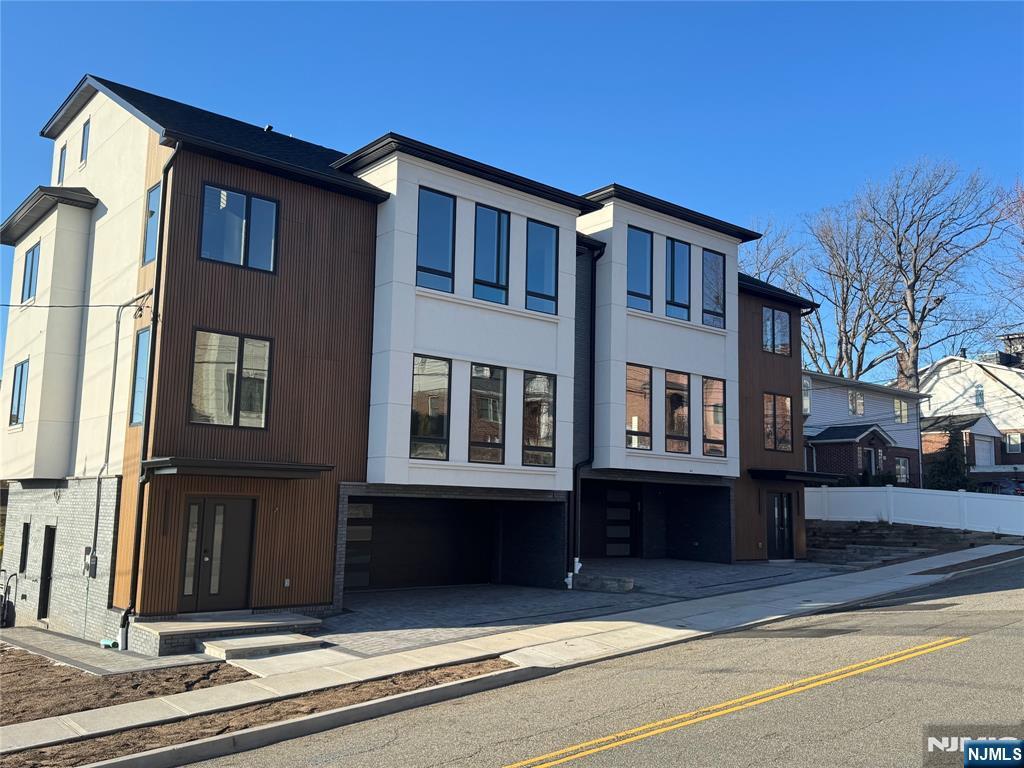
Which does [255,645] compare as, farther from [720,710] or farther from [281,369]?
[720,710]

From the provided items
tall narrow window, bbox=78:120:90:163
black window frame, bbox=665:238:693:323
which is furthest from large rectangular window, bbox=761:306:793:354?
tall narrow window, bbox=78:120:90:163

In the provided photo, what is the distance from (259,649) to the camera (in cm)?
1301

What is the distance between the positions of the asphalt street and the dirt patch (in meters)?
2.76

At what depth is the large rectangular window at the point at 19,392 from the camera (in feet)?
66.0

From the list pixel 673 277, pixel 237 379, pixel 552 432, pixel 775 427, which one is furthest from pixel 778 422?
pixel 237 379

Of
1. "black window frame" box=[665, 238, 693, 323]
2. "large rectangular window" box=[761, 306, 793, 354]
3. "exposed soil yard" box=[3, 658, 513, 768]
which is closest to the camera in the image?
"exposed soil yard" box=[3, 658, 513, 768]

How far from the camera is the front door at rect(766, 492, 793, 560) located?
26453 mm

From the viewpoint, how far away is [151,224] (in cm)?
1648

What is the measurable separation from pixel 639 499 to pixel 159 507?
15492 millimetres

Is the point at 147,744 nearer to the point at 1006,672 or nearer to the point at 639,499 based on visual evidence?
the point at 1006,672

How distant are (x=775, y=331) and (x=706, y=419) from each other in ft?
17.1

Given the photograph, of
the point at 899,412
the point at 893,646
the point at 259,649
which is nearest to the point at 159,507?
the point at 259,649

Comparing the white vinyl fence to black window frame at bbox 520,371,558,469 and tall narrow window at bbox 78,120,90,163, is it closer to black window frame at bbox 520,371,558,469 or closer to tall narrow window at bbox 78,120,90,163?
black window frame at bbox 520,371,558,469

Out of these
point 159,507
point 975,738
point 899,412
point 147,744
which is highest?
point 899,412
